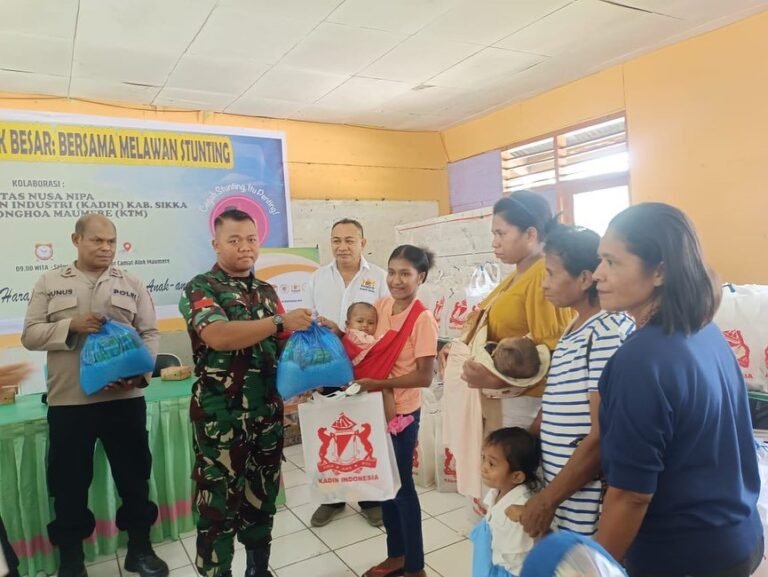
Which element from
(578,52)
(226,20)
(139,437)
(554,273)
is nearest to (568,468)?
(554,273)

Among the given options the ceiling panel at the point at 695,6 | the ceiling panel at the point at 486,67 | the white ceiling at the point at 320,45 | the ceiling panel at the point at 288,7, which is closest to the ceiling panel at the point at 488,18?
the white ceiling at the point at 320,45

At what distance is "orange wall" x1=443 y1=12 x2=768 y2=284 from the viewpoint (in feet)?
10.7

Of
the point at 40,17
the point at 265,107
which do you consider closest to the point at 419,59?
the point at 265,107

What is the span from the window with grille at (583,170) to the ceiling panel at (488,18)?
1.34 m

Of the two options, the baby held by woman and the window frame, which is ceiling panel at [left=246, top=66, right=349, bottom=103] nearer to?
the window frame

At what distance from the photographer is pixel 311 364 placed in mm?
1908

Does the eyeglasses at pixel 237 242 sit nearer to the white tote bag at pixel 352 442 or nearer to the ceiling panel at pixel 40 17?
the white tote bag at pixel 352 442

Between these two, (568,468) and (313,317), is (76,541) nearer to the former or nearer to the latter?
(313,317)

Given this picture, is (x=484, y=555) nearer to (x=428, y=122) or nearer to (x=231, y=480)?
(x=231, y=480)

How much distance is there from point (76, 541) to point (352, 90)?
11.4ft

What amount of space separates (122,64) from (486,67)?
97.8 inches

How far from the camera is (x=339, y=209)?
529 cm

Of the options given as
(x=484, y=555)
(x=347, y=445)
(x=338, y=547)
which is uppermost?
(x=347, y=445)

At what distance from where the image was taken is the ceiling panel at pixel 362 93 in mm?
4129
